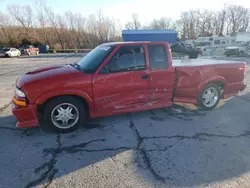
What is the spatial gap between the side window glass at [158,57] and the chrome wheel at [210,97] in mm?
1504

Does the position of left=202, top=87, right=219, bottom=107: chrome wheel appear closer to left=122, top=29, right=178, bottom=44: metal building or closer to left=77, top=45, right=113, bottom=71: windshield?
left=77, top=45, right=113, bottom=71: windshield

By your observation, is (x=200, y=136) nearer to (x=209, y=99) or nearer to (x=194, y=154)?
(x=194, y=154)

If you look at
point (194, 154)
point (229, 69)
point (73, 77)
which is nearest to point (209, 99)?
point (229, 69)

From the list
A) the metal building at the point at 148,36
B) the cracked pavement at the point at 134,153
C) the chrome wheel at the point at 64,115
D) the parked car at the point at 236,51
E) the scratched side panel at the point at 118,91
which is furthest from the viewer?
the parked car at the point at 236,51

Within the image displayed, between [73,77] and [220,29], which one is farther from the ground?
[220,29]

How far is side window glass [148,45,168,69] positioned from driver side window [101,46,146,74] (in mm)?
205

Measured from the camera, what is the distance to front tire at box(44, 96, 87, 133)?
3.70m

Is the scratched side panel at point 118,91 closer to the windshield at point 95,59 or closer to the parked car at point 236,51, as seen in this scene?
the windshield at point 95,59

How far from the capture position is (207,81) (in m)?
4.94

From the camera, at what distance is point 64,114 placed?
3.81 metres

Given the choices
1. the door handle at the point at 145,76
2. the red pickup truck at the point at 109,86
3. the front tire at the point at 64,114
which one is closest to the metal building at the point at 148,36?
the red pickup truck at the point at 109,86

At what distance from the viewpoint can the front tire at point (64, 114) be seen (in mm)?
3695

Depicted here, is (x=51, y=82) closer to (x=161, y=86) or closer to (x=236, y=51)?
(x=161, y=86)

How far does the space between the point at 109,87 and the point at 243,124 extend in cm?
307
